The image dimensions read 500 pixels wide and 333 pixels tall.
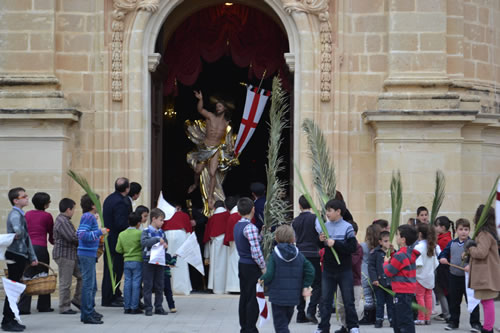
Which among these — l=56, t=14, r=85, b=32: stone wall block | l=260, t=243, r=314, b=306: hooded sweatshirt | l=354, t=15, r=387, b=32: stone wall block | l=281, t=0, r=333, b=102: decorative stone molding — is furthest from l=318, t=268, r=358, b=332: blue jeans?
l=56, t=14, r=85, b=32: stone wall block

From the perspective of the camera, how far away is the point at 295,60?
53.7 feet

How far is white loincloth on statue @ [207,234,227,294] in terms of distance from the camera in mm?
15812

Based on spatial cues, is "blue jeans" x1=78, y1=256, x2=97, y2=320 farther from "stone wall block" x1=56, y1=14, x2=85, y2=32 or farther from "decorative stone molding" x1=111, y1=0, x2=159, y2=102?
"stone wall block" x1=56, y1=14, x2=85, y2=32

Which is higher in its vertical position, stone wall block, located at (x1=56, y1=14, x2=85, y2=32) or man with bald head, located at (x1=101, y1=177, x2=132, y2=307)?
stone wall block, located at (x1=56, y1=14, x2=85, y2=32)

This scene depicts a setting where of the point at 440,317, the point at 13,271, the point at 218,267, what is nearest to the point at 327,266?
the point at 440,317

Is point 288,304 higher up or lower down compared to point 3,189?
lower down

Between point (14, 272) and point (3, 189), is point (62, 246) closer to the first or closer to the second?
point (14, 272)

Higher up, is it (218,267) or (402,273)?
(402,273)

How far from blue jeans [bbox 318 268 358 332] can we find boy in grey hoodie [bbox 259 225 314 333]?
891mm

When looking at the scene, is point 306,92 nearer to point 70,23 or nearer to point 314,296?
point 70,23

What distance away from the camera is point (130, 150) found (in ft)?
53.5

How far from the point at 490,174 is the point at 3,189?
26.8ft

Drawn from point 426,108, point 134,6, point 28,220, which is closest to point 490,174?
point 426,108

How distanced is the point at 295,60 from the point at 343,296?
Answer: 594 cm
